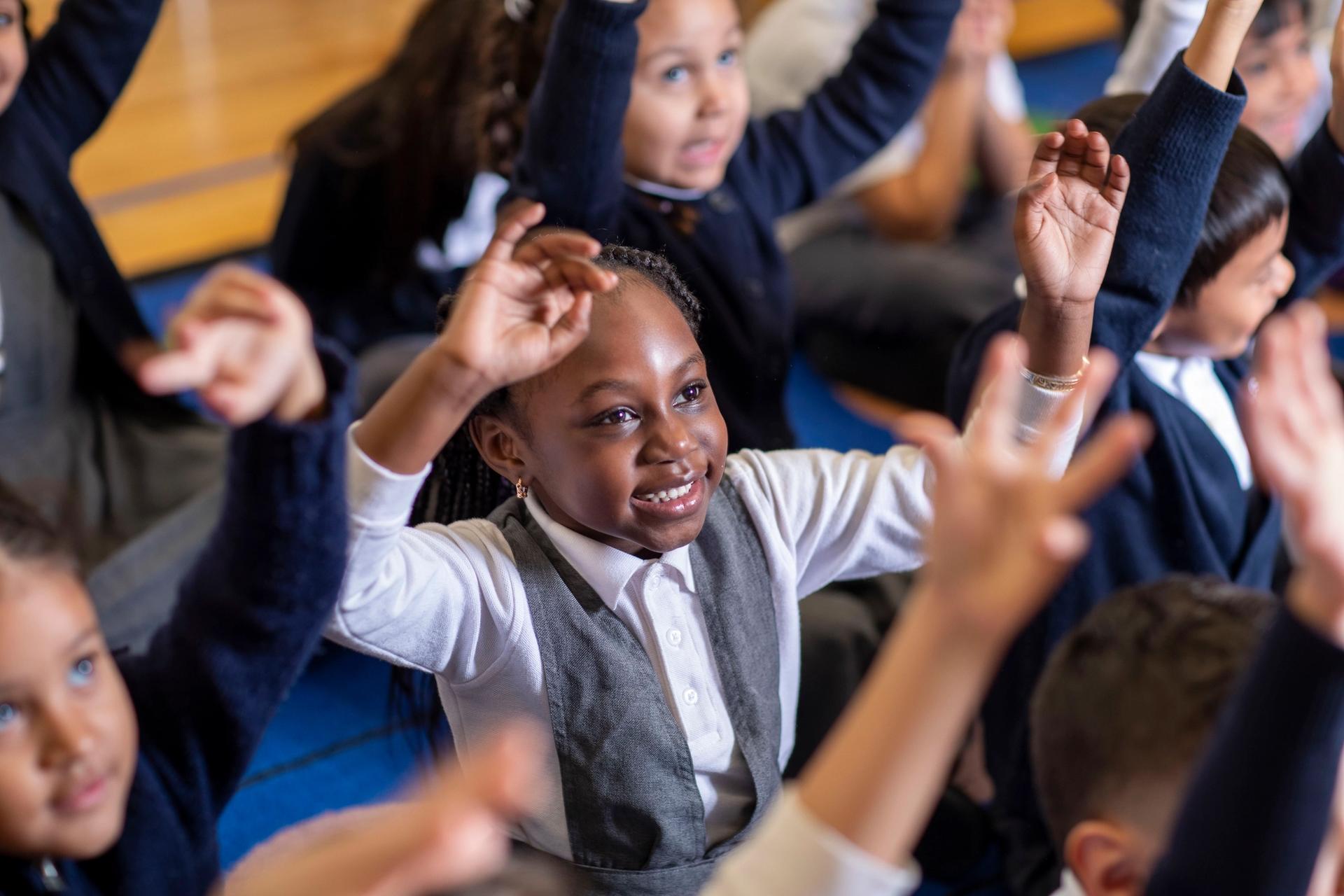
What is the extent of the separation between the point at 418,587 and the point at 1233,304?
700 millimetres

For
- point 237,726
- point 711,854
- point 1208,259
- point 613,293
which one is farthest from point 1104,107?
point 237,726

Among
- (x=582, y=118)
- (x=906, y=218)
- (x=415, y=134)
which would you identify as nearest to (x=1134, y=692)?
(x=582, y=118)

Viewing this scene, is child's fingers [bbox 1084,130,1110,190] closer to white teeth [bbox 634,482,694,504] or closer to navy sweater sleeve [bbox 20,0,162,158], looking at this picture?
white teeth [bbox 634,482,694,504]

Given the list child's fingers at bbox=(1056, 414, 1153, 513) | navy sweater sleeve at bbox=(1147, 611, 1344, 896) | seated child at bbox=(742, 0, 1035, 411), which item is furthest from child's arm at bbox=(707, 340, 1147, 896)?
seated child at bbox=(742, 0, 1035, 411)

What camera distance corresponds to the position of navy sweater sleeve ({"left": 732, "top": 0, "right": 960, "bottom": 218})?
144 centimetres

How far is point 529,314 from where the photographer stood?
2.53ft

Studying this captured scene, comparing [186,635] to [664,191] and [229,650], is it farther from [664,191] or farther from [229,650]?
[664,191]

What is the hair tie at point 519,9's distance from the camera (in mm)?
1345

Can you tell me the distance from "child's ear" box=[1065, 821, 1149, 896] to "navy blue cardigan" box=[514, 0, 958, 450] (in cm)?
39

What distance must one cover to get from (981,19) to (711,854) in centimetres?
142

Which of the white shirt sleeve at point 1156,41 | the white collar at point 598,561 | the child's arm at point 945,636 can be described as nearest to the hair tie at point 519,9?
the white shirt sleeve at point 1156,41

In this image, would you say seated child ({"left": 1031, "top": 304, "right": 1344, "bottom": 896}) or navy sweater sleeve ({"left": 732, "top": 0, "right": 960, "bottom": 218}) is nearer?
seated child ({"left": 1031, "top": 304, "right": 1344, "bottom": 896})

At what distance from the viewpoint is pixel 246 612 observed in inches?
28.5

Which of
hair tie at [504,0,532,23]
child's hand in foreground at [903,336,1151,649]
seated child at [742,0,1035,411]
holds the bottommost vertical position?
seated child at [742,0,1035,411]
